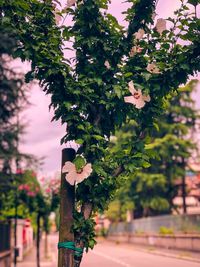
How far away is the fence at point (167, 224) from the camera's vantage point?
27.0m

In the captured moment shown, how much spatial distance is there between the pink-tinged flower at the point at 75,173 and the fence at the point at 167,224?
2356cm

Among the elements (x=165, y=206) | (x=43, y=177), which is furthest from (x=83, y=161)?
(x=165, y=206)

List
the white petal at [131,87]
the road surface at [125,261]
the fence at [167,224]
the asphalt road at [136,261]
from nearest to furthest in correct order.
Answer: the white petal at [131,87]
the asphalt road at [136,261]
the road surface at [125,261]
the fence at [167,224]

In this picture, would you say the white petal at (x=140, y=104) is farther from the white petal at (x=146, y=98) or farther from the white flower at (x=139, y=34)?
the white flower at (x=139, y=34)

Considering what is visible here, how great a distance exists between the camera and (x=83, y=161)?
351 cm

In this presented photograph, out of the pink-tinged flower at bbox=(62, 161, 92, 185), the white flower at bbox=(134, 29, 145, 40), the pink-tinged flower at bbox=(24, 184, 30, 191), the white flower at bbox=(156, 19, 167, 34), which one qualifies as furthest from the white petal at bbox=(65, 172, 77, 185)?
the pink-tinged flower at bbox=(24, 184, 30, 191)

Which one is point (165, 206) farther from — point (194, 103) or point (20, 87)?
point (20, 87)

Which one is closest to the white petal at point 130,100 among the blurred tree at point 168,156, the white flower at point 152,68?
the white flower at point 152,68

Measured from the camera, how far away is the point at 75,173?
3451 mm

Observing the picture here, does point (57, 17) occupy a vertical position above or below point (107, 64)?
above

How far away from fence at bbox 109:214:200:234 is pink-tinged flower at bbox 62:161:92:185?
23.6 meters

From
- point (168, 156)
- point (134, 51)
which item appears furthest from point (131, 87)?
point (168, 156)

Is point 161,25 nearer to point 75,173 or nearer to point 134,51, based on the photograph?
point 134,51

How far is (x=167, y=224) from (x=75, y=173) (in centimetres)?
3141
